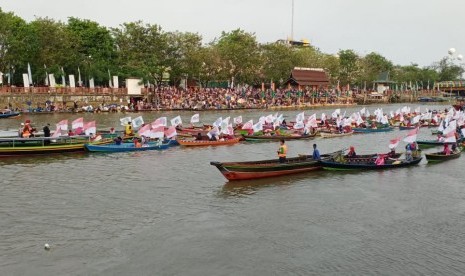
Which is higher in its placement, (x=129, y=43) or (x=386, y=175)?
(x=129, y=43)

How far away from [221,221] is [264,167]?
7346mm

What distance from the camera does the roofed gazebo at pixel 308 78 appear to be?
10150 cm

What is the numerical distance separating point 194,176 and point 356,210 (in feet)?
34.1

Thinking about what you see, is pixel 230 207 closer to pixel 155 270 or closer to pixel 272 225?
pixel 272 225

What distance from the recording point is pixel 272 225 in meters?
20.1

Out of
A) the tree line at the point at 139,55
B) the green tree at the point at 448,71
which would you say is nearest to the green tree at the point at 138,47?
the tree line at the point at 139,55

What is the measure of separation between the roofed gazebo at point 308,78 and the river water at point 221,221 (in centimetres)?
6989

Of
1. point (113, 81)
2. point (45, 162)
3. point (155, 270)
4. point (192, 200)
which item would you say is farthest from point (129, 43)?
point (155, 270)

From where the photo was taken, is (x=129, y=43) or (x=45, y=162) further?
(x=129, y=43)

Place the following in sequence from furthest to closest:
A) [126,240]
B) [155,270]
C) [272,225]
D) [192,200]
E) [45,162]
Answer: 1. [45,162]
2. [192,200]
3. [272,225]
4. [126,240]
5. [155,270]

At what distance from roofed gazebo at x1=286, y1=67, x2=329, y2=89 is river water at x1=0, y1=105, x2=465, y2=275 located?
69.9m

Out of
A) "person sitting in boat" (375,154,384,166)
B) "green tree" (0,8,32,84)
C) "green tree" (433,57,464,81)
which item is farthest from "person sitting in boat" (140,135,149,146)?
"green tree" (433,57,464,81)

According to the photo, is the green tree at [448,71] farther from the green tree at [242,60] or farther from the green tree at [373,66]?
the green tree at [242,60]

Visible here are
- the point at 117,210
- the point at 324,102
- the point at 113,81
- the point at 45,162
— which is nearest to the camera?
the point at 117,210
